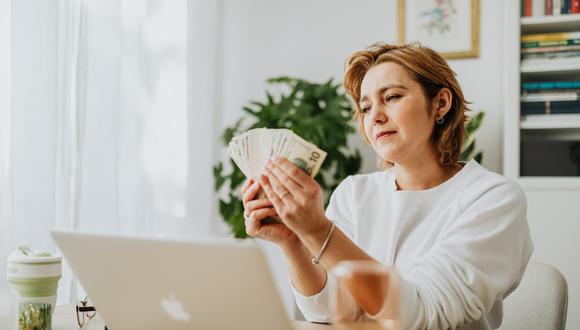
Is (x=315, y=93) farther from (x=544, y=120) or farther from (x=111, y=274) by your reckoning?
(x=111, y=274)

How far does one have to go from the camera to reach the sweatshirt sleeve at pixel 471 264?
123cm

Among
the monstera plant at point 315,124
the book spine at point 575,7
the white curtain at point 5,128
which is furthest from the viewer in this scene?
→ the monstera plant at point 315,124

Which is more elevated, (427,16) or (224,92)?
(427,16)

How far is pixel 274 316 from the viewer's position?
2.69 feet

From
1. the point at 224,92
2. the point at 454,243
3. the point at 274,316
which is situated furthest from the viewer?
the point at 224,92

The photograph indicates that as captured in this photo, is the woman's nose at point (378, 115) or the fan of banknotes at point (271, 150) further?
the woman's nose at point (378, 115)

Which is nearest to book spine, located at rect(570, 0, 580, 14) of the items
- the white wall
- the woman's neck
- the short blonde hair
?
the white wall

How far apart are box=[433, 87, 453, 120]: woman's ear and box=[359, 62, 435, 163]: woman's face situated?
32mm

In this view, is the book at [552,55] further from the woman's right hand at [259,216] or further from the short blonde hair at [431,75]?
the woman's right hand at [259,216]

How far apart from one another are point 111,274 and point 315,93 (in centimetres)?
246

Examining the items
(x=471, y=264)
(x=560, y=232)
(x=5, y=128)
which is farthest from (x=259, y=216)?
(x=560, y=232)

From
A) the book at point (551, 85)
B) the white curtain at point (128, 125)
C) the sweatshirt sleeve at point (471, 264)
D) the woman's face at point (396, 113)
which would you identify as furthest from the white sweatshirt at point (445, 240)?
the book at point (551, 85)

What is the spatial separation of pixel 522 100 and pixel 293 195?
6.65ft

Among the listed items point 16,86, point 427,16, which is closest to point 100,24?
point 16,86
